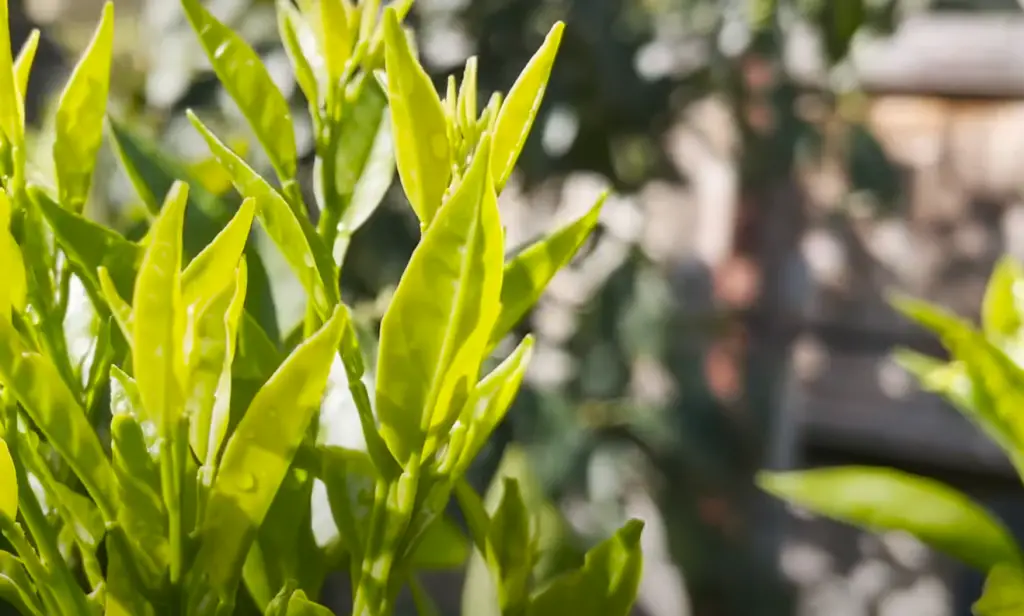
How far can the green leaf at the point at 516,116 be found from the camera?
0.60 ft

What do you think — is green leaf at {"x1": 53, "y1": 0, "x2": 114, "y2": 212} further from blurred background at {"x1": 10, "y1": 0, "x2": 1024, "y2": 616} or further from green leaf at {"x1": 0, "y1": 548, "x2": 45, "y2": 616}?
blurred background at {"x1": 10, "y1": 0, "x2": 1024, "y2": 616}

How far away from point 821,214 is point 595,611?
120cm

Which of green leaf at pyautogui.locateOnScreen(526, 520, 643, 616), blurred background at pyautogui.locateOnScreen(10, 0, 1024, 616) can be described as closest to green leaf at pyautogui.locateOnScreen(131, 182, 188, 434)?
green leaf at pyautogui.locateOnScreen(526, 520, 643, 616)

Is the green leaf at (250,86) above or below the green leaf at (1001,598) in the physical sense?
above

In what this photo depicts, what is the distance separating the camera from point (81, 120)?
200mm

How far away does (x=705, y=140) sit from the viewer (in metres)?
1.21

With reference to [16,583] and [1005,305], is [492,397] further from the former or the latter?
[1005,305]

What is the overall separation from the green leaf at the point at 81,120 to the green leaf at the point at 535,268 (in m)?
0.10

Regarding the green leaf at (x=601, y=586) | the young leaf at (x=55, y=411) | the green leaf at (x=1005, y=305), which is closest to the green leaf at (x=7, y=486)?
the young leaf at (x=55, y=411)

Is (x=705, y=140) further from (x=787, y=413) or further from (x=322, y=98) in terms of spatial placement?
(x=322, y=98)

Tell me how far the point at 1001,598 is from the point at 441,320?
8.1 inches

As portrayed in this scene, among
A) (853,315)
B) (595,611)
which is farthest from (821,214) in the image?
(595,611)

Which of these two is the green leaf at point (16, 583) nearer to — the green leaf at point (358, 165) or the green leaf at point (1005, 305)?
the green leaf at point (358, 165)

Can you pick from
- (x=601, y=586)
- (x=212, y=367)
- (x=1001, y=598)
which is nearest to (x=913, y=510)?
(x=1001, y=598)
